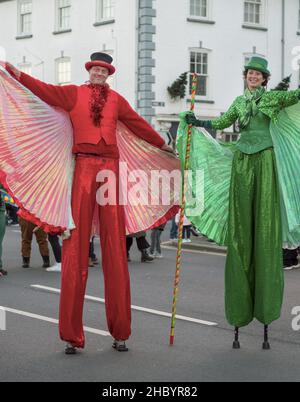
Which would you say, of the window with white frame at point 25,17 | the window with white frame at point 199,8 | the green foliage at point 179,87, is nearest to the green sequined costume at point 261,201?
the green foliage at point 179,87

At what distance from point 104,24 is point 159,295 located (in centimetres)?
2000

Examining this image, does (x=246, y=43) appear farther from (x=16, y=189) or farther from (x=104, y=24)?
(x=16, y=189)

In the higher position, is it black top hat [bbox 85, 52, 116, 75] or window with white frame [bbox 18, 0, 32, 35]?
window with white frame [bbox 18, 0, 32, 35]

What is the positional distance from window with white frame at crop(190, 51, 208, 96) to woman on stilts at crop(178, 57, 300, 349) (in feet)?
70.3

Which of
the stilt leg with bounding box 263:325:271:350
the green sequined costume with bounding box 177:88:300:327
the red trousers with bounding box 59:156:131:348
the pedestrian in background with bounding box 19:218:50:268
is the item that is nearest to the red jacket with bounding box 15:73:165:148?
the red trousers with bounding box 59:156:131:348

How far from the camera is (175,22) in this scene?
1095 inches

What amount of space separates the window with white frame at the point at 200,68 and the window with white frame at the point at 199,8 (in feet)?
4.23

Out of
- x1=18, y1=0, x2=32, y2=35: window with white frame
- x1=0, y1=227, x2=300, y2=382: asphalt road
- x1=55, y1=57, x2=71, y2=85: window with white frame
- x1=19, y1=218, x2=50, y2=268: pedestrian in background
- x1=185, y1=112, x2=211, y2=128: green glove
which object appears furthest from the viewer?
x1=18, y1=0, x2=32, y2=35: window with white frame

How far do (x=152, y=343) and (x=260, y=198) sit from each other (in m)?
1.51

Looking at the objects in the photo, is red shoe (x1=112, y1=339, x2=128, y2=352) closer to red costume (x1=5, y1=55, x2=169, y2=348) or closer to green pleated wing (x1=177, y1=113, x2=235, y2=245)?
red costume (x1=5, y1=55, x2=169, y2=348)

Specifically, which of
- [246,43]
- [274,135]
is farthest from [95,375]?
[246,43]

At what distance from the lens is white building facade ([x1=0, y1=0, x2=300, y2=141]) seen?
2739 centimetres

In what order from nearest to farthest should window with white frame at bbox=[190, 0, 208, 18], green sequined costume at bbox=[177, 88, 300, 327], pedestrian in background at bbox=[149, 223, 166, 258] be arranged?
green sequined costume at bbox=[177, 88, 300, 327]
pedestrian in background at bbox=[149, 223, 166, 258]
window with white frame at bbox=[190, 0, 208, 18]
